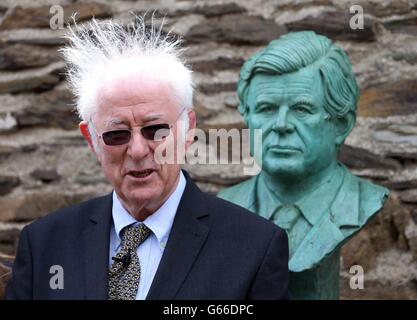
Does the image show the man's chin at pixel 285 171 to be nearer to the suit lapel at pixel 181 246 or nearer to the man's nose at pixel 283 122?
the man's nose at pixel 283 122

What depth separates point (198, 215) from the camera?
264 cm

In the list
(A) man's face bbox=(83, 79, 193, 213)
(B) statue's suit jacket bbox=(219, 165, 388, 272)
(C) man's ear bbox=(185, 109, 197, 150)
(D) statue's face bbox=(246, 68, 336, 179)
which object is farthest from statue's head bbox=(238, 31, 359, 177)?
(A) man's face bbox=(83, 79, 193, 213)

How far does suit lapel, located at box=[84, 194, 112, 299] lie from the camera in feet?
8.41

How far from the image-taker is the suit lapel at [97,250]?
8.41ft

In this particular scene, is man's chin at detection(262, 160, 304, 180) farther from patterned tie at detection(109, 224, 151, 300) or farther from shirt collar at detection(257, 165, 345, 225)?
patterned tie at detection(109, 224, 151, 300)

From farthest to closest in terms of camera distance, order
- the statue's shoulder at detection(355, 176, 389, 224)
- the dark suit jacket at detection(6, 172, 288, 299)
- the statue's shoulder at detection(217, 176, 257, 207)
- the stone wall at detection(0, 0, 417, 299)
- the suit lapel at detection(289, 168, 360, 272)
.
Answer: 1. the stone wall at detection(0, 0, 417, 299)
2. the statue's shoulder at detection(217, 176, 257, 207)
3. the statue's shoulder at detection(355, 176, 389, 224)
4. the suit lapel at detection(289, 168, 360, 272)
5. the dark suit jacket at detection(6, 172, 288, 299)

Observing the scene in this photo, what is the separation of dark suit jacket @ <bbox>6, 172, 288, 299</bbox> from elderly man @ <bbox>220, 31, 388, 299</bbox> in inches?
28.5

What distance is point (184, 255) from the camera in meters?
2.57

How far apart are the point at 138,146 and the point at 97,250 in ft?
0.93

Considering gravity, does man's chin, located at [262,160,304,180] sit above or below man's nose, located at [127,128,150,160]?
above

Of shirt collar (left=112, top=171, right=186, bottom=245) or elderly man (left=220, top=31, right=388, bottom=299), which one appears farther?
elderly man (left=220, top=31, right=388, bottom=299)

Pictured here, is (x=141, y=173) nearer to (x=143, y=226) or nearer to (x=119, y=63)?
(x=143, y=226)

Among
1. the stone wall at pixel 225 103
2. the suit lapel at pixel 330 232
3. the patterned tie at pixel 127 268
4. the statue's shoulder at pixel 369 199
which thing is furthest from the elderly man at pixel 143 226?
the stone wall at pixel 225 103

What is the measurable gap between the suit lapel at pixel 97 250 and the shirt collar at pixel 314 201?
0.90 metres
